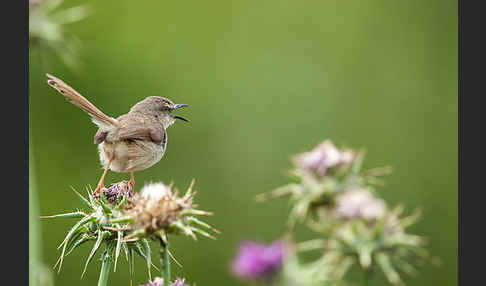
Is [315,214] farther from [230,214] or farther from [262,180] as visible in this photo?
[262,180]

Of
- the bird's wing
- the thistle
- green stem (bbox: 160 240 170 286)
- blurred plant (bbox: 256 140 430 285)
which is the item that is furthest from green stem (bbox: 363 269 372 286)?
the bird's wing

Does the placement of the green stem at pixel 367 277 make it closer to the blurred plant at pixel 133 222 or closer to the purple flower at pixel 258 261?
the purple flower at pixel 258 261

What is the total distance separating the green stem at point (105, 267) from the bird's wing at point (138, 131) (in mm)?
888

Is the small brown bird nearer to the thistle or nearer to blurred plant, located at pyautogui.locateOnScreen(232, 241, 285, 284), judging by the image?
the thistle

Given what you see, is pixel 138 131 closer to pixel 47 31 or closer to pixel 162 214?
pixel 162 214

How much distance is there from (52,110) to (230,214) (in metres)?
2.76

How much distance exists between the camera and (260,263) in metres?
2.89

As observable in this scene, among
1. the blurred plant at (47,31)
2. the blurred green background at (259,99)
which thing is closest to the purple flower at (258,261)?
the blurred plant at (47,31)

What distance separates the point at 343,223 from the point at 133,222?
1.00m

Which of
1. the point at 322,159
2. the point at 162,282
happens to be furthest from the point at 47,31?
the point at 162,282

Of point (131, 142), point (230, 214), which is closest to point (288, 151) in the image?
point (230, 214)

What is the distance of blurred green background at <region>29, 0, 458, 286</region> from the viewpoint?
6461 mm

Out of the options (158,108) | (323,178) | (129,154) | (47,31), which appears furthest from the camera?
(47,31)

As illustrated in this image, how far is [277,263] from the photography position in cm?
285
